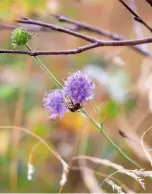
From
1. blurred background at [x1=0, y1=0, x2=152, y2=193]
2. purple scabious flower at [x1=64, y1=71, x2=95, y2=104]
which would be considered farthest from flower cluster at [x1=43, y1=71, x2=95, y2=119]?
blurred background at [x1=0, y1=0, x2=152, y2=193]

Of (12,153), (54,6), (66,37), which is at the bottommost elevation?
(12,153)

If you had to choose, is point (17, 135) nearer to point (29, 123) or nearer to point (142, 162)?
point (29, 123)

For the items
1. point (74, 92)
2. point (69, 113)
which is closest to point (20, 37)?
point (74, 92)

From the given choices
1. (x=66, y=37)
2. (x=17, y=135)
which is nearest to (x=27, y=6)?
(x=17, y=135)

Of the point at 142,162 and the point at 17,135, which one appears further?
the point at 17,135

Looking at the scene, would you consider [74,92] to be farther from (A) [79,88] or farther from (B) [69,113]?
(B) [69,113]

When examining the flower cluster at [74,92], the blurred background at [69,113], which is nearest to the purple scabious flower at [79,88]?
the flower cluster at [74,92]
